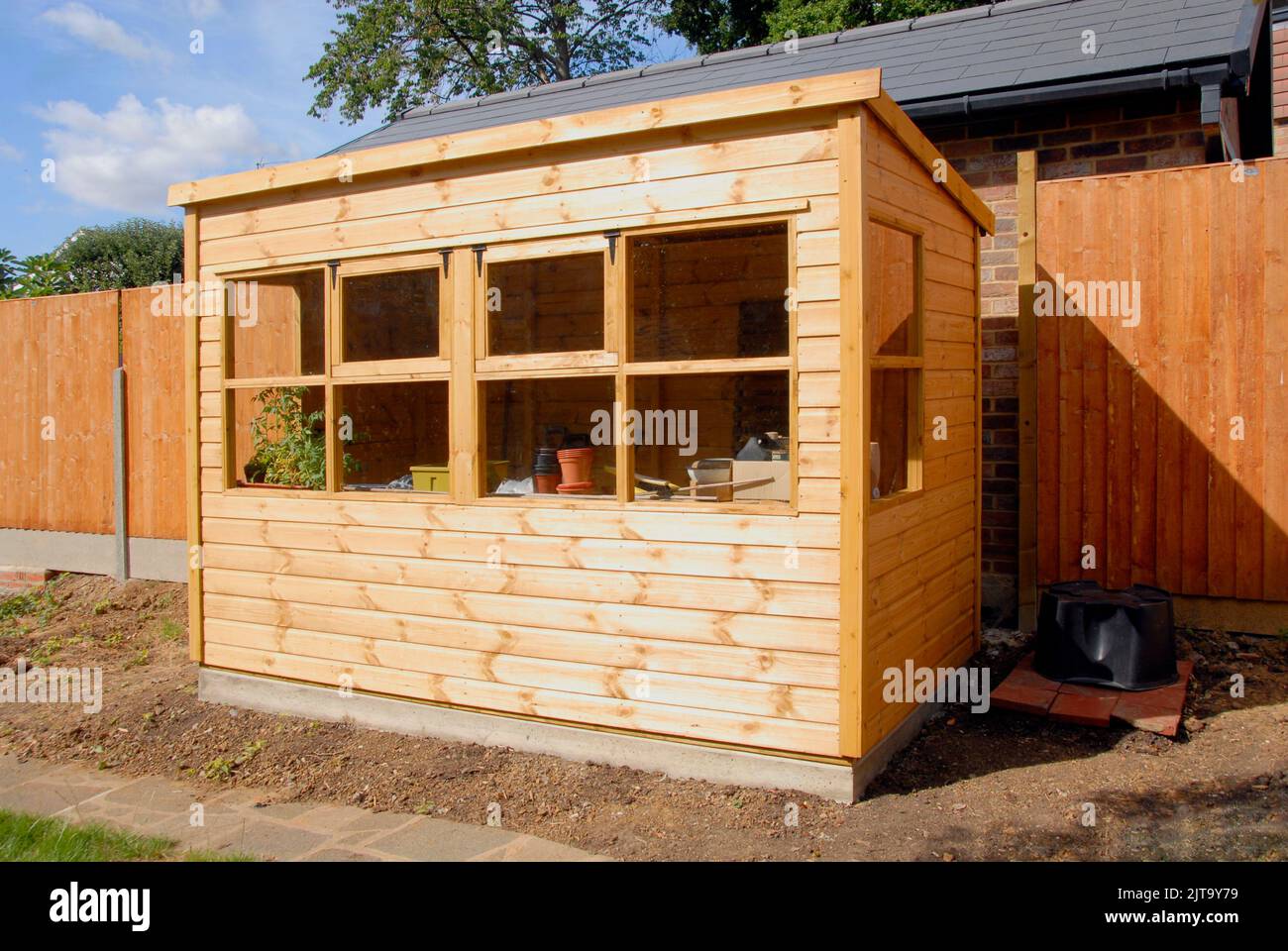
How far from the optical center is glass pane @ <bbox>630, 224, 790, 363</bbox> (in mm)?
6887

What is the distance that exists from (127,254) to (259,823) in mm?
21315

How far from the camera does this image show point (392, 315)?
21.5 feet

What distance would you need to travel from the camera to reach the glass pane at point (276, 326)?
621 cm

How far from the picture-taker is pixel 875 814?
412cm

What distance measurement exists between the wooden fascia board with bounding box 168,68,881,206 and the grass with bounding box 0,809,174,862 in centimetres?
337

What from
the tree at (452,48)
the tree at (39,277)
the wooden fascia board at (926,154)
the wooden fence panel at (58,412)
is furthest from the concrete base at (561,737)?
the tree at (452,48)

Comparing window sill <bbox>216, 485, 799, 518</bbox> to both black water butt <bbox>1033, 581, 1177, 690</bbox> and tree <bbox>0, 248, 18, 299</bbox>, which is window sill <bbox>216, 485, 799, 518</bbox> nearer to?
black water butt <bbox>1033, 581, 1177, 690</bbox>

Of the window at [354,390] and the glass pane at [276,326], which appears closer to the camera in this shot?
the window at [354,390]

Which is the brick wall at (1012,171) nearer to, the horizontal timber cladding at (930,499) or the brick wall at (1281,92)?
the horizontal timber cladding at (930,499)

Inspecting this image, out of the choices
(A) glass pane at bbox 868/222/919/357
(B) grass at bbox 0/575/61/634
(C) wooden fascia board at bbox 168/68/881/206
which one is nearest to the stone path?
(A) glass pane at bbox 868/222/919/357

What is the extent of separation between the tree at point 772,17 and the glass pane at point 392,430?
489 inches

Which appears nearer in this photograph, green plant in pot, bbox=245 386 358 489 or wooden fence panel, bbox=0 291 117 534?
green plant in pot, bbox=245 386 358 489
